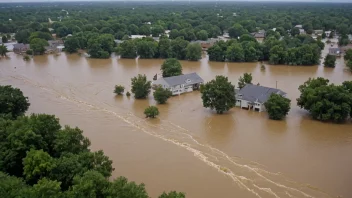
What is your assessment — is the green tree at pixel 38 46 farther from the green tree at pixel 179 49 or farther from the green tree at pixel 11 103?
the green tree at pixel 11 103

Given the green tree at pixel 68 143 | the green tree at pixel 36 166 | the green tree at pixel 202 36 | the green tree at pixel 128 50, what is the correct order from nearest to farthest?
the green tree at pixel 36 166, the green tree at pixel 68 143, the green tree at pixel 128 50, the green tree at pixel 202 36

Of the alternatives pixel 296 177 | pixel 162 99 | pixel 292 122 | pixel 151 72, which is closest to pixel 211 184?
pixel 296 177

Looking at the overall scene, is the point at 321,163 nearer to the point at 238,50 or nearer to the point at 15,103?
the point at 15,103

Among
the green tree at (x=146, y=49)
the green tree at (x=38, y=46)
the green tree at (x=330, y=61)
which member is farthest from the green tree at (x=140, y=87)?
the green tree at (x=38, y=46)

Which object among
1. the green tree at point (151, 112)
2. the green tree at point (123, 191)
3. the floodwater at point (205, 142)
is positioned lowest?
the floodwater at point (205, 142)

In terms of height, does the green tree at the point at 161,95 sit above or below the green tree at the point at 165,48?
below

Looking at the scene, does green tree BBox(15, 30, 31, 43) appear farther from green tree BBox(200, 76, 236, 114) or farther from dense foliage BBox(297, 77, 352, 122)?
Result: dense foliage BBox(297, 77, 352, 122)

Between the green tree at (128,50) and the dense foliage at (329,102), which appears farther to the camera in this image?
the green tree at (128,50)
